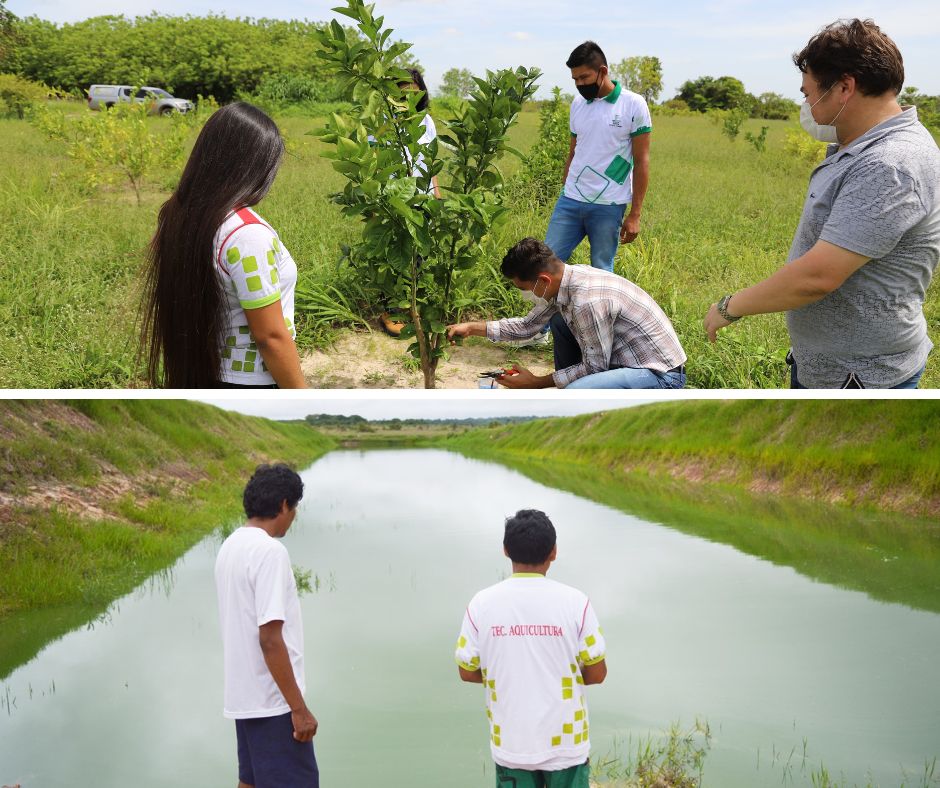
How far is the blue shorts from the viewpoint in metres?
2.02

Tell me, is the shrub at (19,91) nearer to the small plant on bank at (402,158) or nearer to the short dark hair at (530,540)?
the small plant on bank at (402,158)

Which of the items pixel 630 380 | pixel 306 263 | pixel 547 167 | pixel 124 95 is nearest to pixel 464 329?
pixel 630 380

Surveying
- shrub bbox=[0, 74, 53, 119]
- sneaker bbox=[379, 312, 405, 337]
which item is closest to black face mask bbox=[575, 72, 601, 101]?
sneaker bbox=[379, 312, 405, 337]

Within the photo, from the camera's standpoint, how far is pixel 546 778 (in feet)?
6.44

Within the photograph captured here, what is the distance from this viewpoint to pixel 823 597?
10.2ft

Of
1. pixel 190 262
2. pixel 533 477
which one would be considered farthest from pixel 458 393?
pixel 190 262

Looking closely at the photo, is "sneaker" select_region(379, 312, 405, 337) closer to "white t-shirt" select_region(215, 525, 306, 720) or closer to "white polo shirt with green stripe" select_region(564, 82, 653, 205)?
"white polo shirt with green stripe" select_region(564, 82, 653, 205)

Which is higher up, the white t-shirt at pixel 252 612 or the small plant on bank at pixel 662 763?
the white t-shirt at pixel 252 612

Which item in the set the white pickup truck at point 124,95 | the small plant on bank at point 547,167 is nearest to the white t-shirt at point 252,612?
the small plant on bank at point 547,167

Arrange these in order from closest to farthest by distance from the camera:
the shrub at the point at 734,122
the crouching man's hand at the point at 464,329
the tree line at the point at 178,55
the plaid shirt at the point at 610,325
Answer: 1. the plaid shirt at the point at 610,325
2. the crouching man's hand at the point at 464,329
3. the tree line at the point at 178,55
4. the shrub at the point at 734,122

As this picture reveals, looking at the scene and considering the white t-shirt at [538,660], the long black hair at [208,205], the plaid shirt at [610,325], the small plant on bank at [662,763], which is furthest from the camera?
the plaid shirt at [610,325]

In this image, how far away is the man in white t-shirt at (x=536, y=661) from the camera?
1.88 m

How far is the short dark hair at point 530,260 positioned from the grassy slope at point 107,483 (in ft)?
2.86

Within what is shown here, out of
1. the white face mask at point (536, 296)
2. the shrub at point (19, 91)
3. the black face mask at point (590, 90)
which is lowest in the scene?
the white face mask at point (536, 296)
